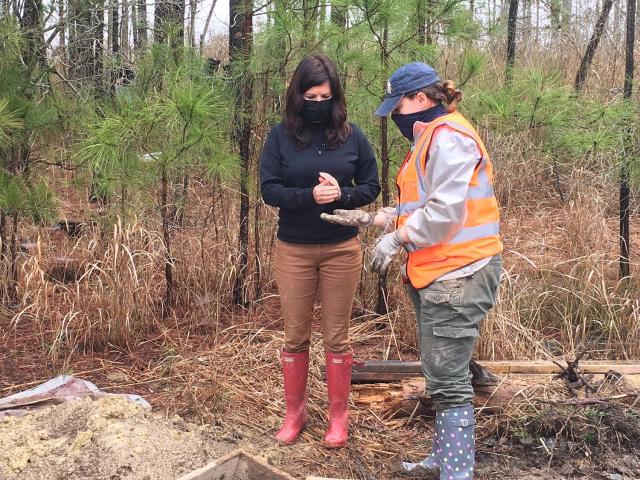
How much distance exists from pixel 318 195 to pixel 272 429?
4.22 ft

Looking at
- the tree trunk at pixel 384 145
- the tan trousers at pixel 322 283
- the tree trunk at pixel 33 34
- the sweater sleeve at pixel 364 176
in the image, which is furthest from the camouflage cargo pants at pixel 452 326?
the tree trunk at pixel 33 34

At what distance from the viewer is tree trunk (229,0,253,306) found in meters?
4.67

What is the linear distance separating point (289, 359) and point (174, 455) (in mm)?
691

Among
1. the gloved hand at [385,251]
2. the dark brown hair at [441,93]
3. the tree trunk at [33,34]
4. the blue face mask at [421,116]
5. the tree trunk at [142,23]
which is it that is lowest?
the gloved hand at [385,251]

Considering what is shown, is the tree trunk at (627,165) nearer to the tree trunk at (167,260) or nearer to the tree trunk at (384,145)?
the tree trunk at (384,145)

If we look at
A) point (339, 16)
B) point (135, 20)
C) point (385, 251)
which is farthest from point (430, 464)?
point (135, 20)

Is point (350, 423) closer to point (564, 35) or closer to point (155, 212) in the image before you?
point (155, 212)

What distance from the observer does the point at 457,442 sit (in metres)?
2.67

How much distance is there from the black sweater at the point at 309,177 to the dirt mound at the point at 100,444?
1.02 m

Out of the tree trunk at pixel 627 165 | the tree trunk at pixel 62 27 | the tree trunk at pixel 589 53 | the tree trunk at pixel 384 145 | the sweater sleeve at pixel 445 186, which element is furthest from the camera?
the tree trunk at pixel 589 53

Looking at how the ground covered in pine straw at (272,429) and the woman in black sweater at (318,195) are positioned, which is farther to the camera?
the woman in black sweater at (318,195)

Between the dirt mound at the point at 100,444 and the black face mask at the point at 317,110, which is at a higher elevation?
the black face mask at the point at 317,110

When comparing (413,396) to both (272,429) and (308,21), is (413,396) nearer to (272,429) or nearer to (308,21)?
(272,429)

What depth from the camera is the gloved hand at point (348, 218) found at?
281 cm
